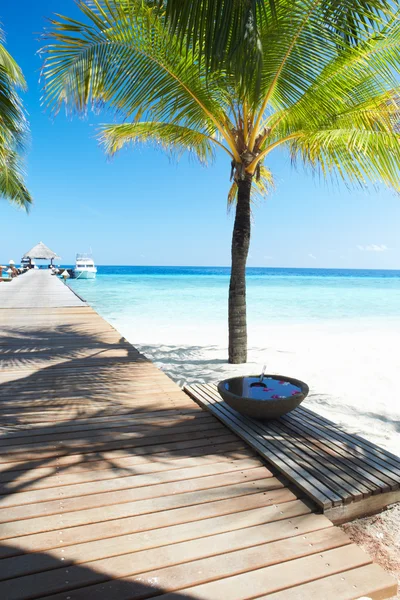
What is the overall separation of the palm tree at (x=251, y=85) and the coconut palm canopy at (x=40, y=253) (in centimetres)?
3886

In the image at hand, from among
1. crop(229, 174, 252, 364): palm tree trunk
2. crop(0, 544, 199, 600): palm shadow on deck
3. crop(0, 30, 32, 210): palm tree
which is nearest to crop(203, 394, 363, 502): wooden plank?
crop(0, 544, 199, 600): palm shadow on deck

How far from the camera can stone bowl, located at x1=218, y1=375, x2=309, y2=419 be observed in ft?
9.45

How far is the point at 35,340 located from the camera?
21.4ft

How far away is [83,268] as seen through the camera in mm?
38469

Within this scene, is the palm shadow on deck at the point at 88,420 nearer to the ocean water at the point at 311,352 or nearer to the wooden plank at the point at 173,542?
the wooden plank at the point at 173,542

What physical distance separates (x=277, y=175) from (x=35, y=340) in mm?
6559

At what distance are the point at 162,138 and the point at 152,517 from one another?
630cm

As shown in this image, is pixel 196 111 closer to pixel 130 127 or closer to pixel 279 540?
pixel 130 127

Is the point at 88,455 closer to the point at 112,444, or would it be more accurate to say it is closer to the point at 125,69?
the point at 112,444

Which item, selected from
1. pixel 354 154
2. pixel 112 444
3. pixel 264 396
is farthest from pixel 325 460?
pixel 354 154

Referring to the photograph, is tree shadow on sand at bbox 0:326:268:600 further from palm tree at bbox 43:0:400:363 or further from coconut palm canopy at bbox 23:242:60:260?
coconut palm canopy at bbox 23:242:60:260

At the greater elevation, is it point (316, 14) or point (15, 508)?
point (316, 14)

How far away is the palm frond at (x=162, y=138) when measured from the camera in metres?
6.20

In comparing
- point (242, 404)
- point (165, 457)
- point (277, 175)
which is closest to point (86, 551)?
point (165, 457)
